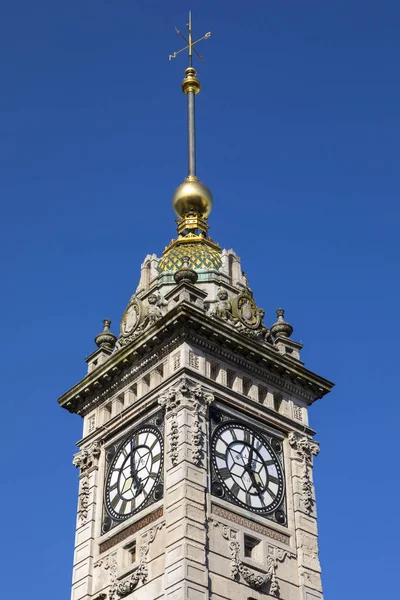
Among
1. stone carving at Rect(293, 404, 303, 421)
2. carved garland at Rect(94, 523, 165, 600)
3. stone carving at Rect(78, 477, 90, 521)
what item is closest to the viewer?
carved garland at Rect(94, 523, 165, 600)

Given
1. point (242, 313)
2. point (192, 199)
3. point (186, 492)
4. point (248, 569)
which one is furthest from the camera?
point (192, 199)

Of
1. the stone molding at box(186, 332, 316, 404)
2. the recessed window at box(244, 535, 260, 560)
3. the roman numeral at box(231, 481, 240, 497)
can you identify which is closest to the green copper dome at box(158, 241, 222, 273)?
the stone molding at box(186, 332, 316, 404)

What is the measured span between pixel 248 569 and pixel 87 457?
9.64 m

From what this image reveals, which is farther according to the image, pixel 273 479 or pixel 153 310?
pixel 153 310

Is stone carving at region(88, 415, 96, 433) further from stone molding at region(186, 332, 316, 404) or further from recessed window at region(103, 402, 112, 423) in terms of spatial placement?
stone molding at region(186, 332, 316, 404)

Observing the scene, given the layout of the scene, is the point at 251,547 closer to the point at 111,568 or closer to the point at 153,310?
the point at 111,568

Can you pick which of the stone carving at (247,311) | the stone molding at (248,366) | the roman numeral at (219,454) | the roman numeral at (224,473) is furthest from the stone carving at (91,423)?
the stone carving at (247,311)

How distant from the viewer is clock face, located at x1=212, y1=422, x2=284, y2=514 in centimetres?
4881

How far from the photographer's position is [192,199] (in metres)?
61.6

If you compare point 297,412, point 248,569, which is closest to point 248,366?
point 297,412

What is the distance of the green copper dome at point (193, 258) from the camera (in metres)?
57.4

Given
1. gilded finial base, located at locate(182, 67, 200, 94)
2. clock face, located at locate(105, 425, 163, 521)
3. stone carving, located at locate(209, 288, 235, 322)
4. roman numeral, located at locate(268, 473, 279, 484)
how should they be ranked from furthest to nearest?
gilded finial base, located at locate(182, 67, 200, 94)
stone carving, located at locate(209, 288, 235, 322)
roman numeral, located at locate(268, 473, 279, 484)
clock face, located at locate(105, 425, 163, 521)

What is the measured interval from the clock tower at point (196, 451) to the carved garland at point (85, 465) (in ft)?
0.19

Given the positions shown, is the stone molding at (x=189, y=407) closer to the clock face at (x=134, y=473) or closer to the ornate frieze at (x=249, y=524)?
the clock face at (x=134, y=473)
